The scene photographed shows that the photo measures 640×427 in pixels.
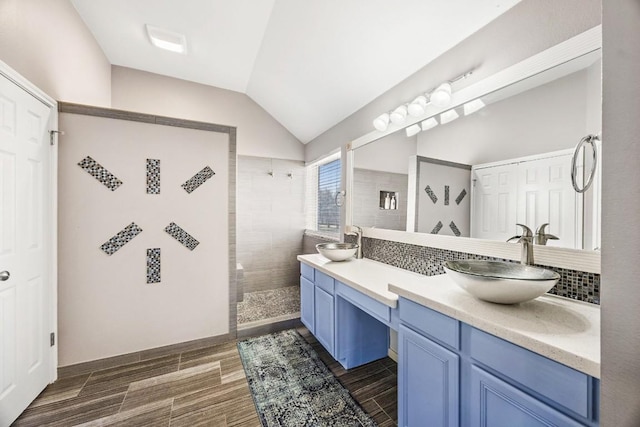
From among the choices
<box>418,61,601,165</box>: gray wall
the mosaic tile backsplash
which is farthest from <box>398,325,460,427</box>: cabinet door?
<box>418,61,601,165</box>: gray wall

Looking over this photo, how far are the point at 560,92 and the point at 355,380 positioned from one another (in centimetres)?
225

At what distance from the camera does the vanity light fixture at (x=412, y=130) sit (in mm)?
2002

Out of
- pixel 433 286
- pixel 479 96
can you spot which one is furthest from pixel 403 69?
pixel 433 286

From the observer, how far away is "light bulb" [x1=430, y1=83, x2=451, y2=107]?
169cm

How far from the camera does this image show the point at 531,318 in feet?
3.25

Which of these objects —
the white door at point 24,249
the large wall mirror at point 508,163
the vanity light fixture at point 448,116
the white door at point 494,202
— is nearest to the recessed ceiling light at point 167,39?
the white door at point 24,249

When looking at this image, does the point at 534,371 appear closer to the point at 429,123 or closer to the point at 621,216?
the point at 621,216

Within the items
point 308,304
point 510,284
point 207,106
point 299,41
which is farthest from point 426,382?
point 207,106

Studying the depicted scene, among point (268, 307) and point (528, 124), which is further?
point (268, 307)

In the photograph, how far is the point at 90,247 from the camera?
215 centimetres

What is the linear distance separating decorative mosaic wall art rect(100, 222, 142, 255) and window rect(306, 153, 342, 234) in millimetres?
2247

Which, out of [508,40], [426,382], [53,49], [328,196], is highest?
[53,49]

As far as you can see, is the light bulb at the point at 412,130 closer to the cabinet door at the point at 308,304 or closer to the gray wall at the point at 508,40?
the gray wall at the point at 508,40

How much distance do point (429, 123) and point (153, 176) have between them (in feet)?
7.93
